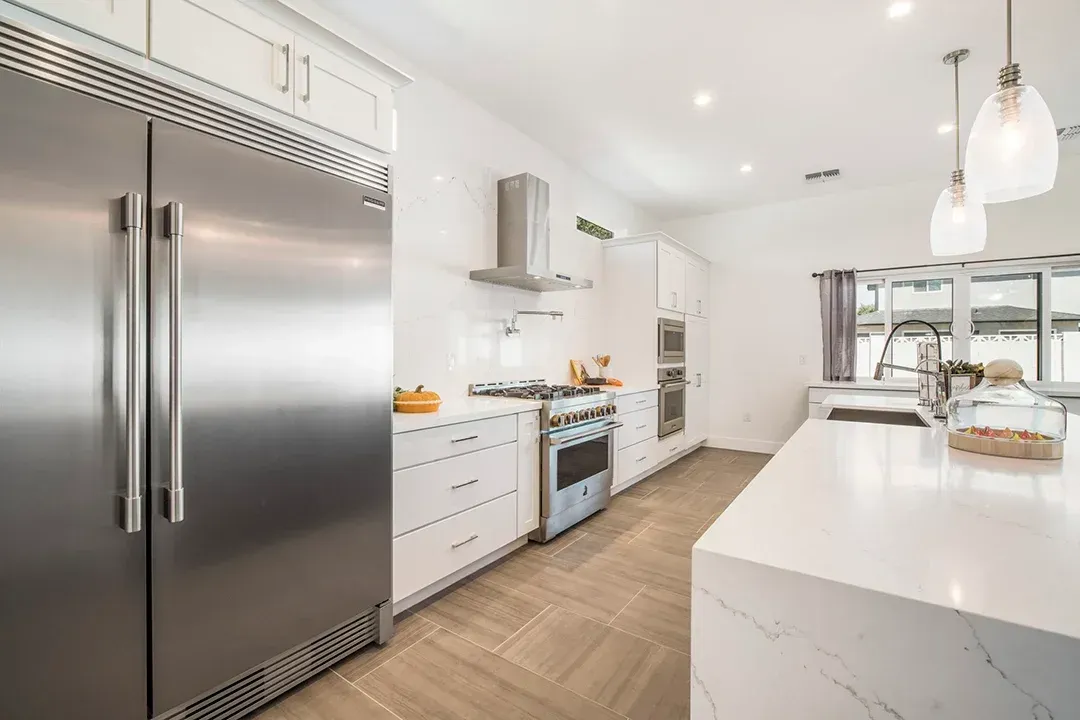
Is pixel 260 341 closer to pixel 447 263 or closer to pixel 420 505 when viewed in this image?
pixel 420 505

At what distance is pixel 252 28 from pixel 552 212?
2.82 m

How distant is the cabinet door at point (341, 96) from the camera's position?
176 cm

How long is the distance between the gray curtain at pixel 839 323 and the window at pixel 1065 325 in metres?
1.57

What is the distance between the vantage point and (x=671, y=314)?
16.3 feet

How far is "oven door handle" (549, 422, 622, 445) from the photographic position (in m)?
2.98

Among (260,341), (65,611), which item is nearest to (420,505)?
(260,341)

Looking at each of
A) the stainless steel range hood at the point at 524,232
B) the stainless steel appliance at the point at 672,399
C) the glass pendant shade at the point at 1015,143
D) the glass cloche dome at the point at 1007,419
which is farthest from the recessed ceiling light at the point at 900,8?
the stainless steel appliance at the point at 672,399

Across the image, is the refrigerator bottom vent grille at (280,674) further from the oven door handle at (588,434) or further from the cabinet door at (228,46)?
the cabinet door at (228,46)

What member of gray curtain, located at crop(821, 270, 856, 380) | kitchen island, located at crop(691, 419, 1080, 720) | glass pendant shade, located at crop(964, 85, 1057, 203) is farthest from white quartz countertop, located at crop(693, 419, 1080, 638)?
gray curtain, located at crop(821, 270, 856, 380)

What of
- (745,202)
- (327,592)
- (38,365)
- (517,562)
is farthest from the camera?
(745,202)

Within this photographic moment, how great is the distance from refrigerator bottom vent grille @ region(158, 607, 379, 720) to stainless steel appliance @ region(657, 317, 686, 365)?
3.44m

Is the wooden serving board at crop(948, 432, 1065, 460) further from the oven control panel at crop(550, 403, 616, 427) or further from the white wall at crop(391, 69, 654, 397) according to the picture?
the white wall at crop(391, 69, 654, 397)

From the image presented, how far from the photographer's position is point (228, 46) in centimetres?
155

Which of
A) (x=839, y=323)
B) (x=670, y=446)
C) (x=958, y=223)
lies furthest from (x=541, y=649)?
(x=839, y=323)
